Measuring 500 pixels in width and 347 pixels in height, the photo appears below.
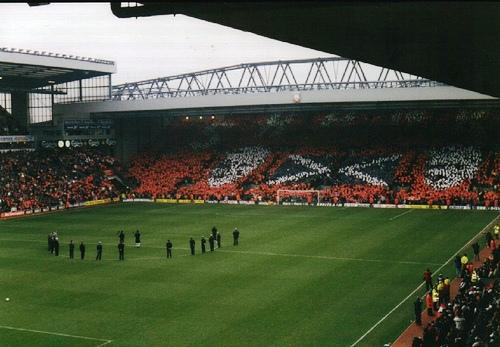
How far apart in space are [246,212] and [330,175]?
45.7ft

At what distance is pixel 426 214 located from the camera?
1912 inches

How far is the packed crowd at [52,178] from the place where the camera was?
2253 inches

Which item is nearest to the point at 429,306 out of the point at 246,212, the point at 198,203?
the point at 246,212

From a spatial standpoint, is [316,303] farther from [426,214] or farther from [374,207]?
[374,207]

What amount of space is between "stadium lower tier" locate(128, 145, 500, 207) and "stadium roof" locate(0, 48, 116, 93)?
12657mm

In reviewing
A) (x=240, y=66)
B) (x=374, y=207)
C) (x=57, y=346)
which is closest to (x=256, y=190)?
(x=374, y=207)

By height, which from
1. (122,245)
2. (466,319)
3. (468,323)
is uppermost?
(122,245)

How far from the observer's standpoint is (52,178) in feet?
206

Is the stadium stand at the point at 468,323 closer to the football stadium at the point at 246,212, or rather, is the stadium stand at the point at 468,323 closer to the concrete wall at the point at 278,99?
the football stadium at the point at 246,212

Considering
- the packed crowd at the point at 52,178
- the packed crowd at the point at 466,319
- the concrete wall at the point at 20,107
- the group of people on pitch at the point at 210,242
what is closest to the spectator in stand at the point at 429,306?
the packed crowd at the point at 466,319

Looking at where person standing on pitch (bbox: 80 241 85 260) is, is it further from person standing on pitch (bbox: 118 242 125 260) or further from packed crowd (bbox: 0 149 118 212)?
packed crowd (bbox: 0 149 118 212)

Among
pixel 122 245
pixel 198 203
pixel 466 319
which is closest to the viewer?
pixel 466 319

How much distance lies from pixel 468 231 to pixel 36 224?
101 ft

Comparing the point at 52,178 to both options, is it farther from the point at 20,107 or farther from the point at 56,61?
the point at 20,107
